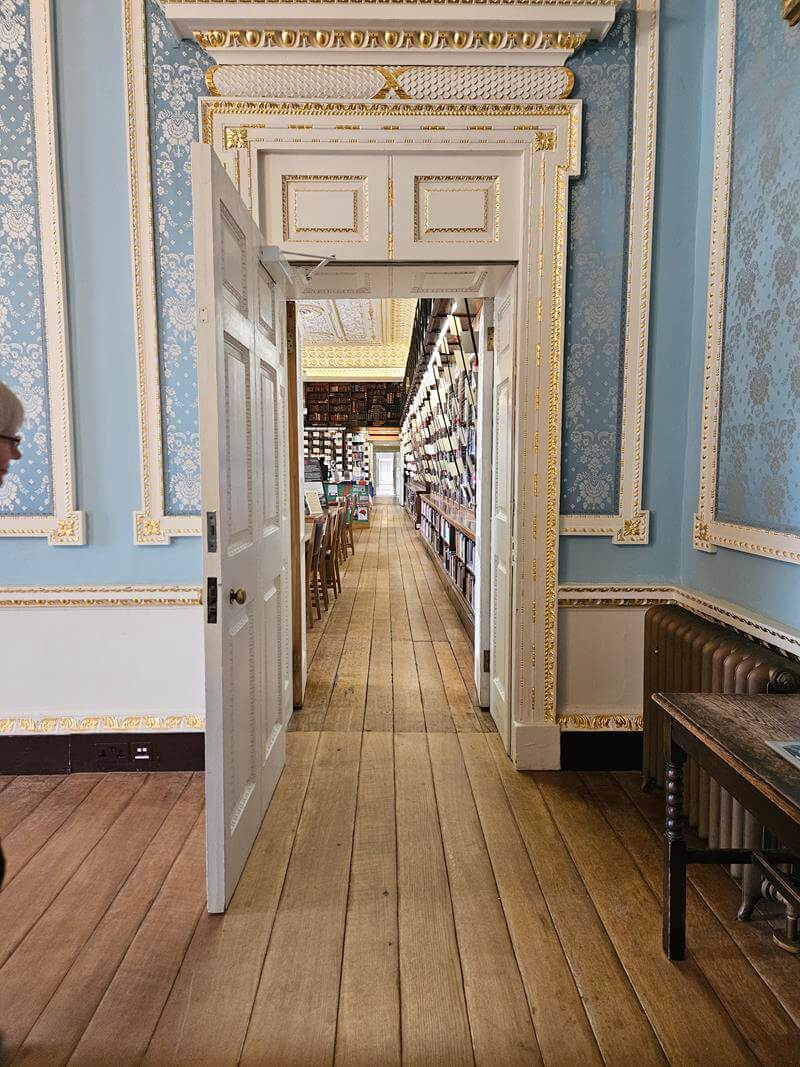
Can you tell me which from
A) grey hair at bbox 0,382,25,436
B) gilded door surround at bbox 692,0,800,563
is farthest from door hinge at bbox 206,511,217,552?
gilded door surround at bbox 692,0,800,563

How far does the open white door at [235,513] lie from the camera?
1.91 m

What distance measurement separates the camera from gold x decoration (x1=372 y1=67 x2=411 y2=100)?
281 centimetres

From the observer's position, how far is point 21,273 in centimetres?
295

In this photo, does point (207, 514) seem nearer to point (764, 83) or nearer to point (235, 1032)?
point (235, 1032)

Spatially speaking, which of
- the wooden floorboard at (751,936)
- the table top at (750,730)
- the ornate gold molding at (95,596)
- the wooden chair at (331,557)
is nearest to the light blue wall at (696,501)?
the table top at (750,730)

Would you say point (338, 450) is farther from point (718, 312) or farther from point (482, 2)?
point (718, 312)

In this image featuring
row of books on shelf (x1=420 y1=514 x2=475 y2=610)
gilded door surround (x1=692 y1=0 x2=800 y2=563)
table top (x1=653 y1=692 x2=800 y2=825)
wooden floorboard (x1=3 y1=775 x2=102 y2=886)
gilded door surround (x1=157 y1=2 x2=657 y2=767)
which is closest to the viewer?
table top (x1=653 y1=692 x2=800 y2=825)

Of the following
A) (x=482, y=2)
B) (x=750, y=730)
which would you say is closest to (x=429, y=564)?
(x=482, y=2)

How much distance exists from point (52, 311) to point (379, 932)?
292 cm

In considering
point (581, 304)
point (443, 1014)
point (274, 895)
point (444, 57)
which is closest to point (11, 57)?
point (444, 57)

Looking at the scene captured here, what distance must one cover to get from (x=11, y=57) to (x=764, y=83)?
317cm

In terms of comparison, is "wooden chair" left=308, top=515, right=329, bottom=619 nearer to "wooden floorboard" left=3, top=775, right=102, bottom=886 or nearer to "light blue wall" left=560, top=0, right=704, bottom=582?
"wooden floorboard" left=3, top=775, right=102, bottom=886

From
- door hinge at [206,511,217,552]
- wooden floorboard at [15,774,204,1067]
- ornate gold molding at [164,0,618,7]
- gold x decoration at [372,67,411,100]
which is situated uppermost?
ornate gold molding at [164,0,618,7]

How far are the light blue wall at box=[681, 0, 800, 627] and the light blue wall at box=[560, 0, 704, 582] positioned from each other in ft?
0.14
